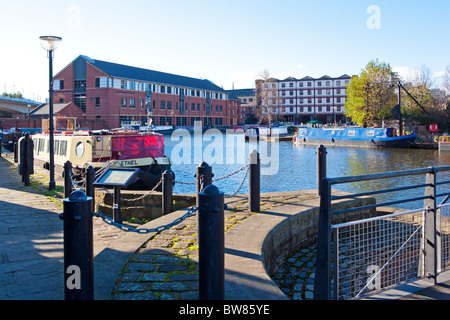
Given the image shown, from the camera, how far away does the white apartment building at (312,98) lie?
96250 mm

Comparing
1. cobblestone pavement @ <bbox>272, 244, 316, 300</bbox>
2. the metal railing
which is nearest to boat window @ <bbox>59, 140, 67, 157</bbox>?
cobblestone pavement @ <bbox>272, 244, 316, 300</bbox>

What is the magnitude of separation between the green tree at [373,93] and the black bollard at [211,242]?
4871 cm

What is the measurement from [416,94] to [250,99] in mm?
80420

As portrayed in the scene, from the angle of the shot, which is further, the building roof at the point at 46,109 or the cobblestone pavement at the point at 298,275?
the building roof at the point at 46,109

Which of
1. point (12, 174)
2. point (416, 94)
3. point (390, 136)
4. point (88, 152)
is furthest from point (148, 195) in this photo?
point (416, 94)

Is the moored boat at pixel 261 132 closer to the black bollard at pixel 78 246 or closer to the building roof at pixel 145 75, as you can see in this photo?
the building roof at pixel 145 75

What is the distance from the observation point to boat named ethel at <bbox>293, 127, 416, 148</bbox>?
3953 cm

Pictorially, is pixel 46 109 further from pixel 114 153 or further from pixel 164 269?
pixel 164 269

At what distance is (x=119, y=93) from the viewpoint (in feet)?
212

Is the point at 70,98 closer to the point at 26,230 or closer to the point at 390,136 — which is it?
the point at 390,136

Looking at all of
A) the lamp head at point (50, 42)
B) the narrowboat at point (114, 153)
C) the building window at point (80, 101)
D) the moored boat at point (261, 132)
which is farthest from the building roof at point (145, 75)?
the lamp head at point (50, 42)

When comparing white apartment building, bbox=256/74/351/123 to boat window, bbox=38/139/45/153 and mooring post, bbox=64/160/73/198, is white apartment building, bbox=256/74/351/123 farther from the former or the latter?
mooring post, bbox=64/160/73/198

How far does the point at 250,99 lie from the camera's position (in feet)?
418

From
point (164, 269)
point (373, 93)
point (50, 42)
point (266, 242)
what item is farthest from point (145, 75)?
point (164, 269)
